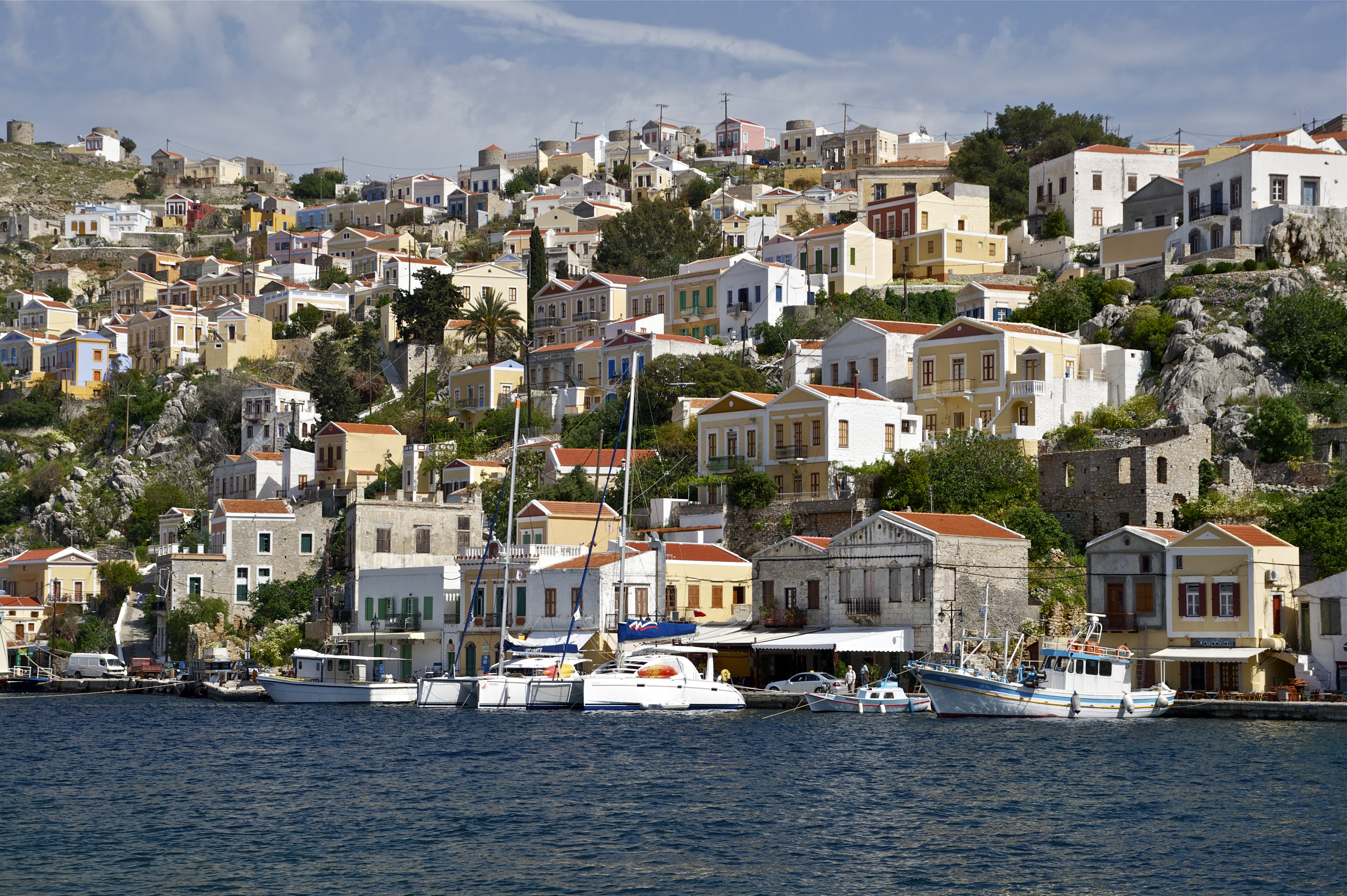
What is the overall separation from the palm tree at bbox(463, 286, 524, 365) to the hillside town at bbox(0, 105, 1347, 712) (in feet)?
1.41

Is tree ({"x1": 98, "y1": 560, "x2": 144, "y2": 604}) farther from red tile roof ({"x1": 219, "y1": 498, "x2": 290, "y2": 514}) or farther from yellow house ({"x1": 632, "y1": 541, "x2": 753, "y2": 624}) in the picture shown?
yellow house ({"x1": 632, "y1": 541, "x2": 753, "y2": 624})

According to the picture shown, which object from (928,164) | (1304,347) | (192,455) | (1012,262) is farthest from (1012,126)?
(192,455)

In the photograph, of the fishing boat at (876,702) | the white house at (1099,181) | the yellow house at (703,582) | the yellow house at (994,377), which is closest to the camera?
the fishing boat at (876,702)

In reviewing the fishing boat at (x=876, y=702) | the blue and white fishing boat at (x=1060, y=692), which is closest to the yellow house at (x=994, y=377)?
the fishing boat at (x=876, y=702)

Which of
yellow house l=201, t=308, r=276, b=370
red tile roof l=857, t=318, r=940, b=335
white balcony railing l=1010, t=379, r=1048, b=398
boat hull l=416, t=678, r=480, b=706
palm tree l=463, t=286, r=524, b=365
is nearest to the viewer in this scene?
boat hull l=416, t=678, r=480, b=706

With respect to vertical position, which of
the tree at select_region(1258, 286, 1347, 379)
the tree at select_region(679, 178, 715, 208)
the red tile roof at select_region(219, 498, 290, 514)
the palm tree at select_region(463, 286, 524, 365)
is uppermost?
the tree at select_region(679, 178, 715, 208)

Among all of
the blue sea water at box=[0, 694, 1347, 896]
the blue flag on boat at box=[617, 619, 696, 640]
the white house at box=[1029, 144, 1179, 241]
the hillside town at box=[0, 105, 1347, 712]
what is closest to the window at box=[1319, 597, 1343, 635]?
the hillside town at box=[0, 105, 1347, 712]

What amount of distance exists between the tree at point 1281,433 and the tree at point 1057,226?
108 feet

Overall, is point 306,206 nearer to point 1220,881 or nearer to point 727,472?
point 727,472

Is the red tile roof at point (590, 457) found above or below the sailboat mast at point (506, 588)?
above

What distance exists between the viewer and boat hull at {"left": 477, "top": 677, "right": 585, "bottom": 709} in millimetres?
53750

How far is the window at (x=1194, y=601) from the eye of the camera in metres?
50.1

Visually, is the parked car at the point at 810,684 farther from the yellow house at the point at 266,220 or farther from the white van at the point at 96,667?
the yellow house at the point at 266,220

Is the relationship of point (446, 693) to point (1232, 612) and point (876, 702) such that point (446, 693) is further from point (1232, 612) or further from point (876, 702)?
point (1232, 612)
